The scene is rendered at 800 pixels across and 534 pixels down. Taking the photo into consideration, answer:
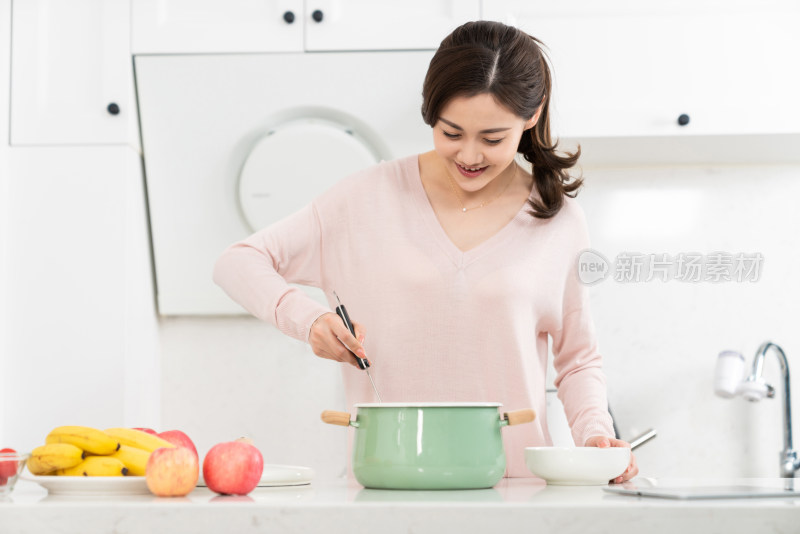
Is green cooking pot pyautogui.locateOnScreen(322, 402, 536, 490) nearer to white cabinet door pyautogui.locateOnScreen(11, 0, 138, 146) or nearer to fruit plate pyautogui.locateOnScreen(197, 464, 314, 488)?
fruit plate pyautogui.locateOnScreen(197, 464, 314, 488)

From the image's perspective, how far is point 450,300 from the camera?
147 centimetres

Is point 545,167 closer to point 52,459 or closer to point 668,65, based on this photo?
point 668,65

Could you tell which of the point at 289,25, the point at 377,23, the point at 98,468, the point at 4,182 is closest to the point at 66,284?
the point at 4,182

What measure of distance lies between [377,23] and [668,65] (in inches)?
27.3

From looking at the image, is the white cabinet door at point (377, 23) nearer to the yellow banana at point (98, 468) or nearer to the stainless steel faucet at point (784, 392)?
the stainless steel faucet at point (784, 392)

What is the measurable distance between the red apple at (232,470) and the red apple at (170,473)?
0.03 metres

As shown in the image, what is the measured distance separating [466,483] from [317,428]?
4.71ft

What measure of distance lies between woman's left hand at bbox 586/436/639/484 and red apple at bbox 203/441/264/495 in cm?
46

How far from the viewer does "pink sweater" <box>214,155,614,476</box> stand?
4.76 feet

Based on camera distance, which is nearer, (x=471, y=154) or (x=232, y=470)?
(x=232, y=470)

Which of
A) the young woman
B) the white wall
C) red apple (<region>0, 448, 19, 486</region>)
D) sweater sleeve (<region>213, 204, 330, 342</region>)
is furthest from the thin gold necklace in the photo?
the white wall

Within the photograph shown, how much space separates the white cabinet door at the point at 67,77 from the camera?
85.0 inches

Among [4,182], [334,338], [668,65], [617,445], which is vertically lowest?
[617,445]

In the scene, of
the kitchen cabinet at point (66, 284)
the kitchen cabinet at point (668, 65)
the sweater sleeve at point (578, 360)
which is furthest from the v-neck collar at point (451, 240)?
the kitchen cabinet at point (66, 284)
